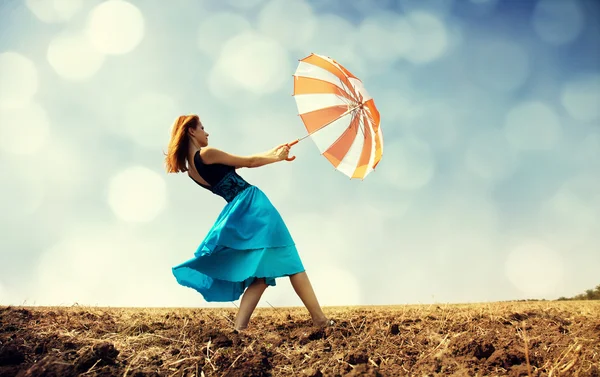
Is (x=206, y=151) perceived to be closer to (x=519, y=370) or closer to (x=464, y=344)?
(x=464, y=344)

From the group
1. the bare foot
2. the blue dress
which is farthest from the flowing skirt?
the bare foot

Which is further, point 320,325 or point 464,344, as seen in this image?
point 320,325

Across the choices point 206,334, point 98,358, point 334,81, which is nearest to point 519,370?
point 206,334

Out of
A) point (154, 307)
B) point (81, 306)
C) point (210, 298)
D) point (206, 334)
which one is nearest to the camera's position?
point (206, 334)

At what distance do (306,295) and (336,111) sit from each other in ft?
6.85

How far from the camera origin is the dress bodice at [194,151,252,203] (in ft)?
14.2

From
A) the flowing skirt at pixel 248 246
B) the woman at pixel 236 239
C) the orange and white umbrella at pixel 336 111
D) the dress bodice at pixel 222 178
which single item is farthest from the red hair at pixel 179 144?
the orange and white umbrella at pixel 336 111

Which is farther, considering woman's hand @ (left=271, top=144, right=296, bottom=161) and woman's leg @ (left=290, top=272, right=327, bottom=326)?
woman's hand @ (left=271, top=144, right=296, bottom=161)

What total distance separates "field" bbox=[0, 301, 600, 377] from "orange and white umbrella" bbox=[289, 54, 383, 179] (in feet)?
5.66

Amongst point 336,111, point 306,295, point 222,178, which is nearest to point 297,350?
point 306,295

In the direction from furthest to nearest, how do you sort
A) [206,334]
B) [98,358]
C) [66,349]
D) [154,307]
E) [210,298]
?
[154,307], [210,298], [206,334], [66,349], [98,358]

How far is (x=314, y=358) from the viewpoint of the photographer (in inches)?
125

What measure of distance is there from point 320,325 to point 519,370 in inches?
69.6

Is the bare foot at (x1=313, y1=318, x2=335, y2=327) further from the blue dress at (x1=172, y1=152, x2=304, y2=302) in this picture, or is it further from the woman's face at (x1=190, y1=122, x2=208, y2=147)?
the woman's face at (x1=190, y1=122, x2=208, y2=147)
